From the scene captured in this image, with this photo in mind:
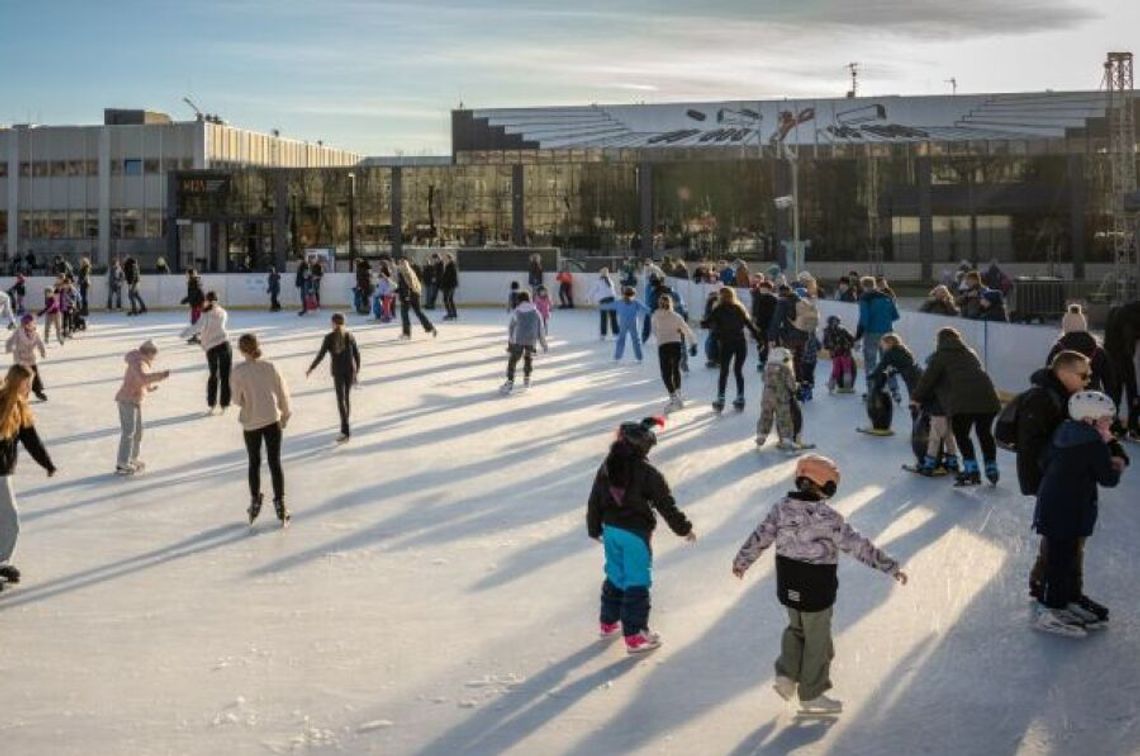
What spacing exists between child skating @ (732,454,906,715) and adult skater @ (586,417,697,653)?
0.79 m

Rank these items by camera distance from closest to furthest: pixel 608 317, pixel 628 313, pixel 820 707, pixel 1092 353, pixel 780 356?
pixel 820 707 < pixel 1092 353 < pixel 780 356 < pixel 628 313 < pixel 608 317

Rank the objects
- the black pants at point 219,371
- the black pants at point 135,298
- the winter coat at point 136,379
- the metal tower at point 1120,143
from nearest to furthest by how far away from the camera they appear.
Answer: the winter coat at point 136,379 → the black pants at point 219,371 → the black pants at point 135,298 → the metal tower at point 1120,143

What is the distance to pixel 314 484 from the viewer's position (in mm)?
9844

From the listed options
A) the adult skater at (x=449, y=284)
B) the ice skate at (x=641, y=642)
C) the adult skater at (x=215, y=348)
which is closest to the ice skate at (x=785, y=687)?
the ice skate at (x=641, y=642)

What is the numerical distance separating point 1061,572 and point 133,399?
7429mm

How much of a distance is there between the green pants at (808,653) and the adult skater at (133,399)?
22.2 feet

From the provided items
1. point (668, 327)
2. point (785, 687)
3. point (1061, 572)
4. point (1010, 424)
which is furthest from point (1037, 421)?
point (668, 327)

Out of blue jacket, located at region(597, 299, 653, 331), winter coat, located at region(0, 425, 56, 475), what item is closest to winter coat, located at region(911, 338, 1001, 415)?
winter coat, located at region(0, 425, 56, 475)

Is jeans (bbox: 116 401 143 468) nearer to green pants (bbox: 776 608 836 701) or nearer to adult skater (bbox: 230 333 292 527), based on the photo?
adult skater (bbox: 230 333 292 527)

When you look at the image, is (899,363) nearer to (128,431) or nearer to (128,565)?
(128,431)

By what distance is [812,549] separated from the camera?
16.3ft

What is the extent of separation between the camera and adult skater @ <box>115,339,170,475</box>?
10242mm

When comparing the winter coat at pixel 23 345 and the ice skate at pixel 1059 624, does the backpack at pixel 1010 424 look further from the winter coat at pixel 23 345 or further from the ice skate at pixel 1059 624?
the winter coat at pixel 23 345

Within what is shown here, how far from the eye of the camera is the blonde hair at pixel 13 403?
22.2 ft
